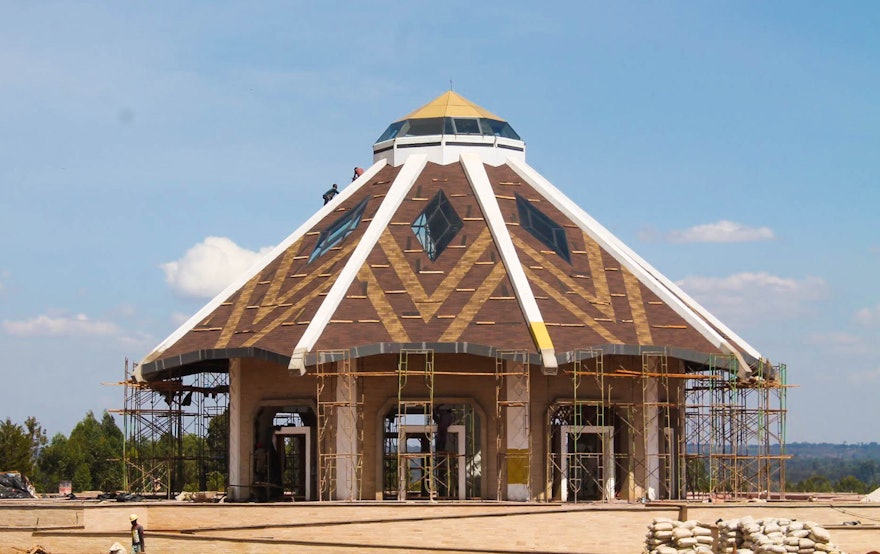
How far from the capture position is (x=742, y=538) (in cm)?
3906

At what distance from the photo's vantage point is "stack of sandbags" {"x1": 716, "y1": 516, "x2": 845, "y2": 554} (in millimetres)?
37500

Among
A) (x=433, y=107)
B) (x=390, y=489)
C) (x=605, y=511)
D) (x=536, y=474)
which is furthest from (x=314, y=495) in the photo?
(x=433, y=107)

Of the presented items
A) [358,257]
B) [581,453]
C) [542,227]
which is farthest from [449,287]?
[581,453]

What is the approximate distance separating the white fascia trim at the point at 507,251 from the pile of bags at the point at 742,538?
379 inches

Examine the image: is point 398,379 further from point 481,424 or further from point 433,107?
point 433,107

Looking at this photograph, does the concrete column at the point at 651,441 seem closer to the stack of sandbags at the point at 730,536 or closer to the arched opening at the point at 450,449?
the arched opening at the point at 450,449

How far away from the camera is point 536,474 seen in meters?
49.7

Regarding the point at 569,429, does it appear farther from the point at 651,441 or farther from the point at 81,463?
the point at 81,463

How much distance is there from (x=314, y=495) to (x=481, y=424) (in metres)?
5.92

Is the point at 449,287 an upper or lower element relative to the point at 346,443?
upper

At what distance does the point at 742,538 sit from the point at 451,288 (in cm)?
1553

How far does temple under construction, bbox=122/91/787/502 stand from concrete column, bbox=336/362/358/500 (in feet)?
0.17

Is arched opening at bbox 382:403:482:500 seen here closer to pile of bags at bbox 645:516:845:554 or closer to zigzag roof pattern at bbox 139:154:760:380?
zigzag roof pattern at bbox 139:154:760:380

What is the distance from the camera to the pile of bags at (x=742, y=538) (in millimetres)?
37531
